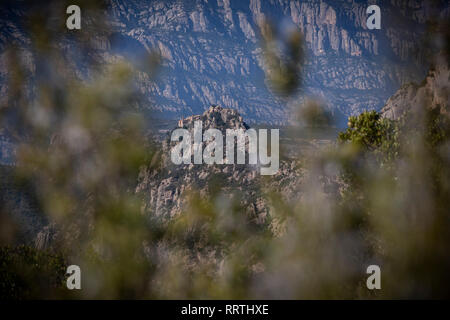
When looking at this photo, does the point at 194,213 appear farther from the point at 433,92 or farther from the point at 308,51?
the point at 433,92

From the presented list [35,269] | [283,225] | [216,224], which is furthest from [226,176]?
[35,269]

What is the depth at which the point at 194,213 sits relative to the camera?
559cm

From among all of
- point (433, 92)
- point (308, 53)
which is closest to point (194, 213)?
point (308, 53)

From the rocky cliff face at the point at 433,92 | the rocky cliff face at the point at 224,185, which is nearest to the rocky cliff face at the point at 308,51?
the rocky cliff face at the point at 433,92

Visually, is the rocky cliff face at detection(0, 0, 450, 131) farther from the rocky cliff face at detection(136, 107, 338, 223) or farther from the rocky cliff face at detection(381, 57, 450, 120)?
the rocky cliff face at detection(136, 107, 338, 223)

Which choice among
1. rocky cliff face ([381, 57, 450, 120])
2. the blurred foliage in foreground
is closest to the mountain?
rocky cliff face ([381, 57, 450, 120])

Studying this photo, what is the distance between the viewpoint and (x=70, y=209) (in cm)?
497

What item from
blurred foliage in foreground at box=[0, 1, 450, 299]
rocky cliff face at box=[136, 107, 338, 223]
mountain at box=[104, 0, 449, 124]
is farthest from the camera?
rocky cliff face at box=[136, 107, 338, 223]

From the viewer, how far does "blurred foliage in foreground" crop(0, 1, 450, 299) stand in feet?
13.6

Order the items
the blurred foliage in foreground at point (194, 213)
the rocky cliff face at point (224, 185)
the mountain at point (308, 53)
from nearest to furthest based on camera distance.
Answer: the blurred foliage in foreground at point (194, 213)
the mountain at point (308, 53)
the rocky cliff face at point (224, 185)

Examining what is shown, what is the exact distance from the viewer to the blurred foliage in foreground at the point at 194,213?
13.6ft

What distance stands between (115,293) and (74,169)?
1917 mm

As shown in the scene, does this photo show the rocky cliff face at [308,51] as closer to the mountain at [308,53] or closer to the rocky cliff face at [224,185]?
the mountain at [308,53]
